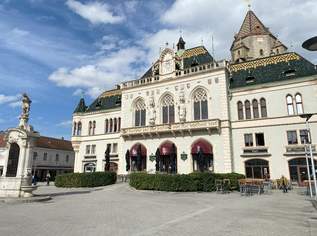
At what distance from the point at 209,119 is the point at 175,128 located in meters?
4.96

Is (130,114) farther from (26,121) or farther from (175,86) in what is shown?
(26,121)

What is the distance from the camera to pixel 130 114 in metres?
41.8

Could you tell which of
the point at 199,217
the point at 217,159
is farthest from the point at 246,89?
the point at 199,217

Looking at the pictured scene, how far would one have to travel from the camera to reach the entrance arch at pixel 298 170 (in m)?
28.6

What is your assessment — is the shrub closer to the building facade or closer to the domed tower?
the building facade

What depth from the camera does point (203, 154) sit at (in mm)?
33312

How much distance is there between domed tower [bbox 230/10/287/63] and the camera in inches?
2096

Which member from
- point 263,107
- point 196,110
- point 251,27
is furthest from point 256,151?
point 251,27

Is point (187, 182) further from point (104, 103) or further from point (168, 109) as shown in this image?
point (104, 103)

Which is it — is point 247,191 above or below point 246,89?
below

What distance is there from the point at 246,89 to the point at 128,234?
29624mm

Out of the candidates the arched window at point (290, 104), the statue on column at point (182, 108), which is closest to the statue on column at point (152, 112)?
the statue on column at point (182, 108)

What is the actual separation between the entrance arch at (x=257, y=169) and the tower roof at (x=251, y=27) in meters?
33.5

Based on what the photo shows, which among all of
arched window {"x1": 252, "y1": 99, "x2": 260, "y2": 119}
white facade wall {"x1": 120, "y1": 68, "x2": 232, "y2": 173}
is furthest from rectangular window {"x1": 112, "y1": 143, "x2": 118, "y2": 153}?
arched window {"x1": 252, "y1": 99, "x2": 260, "y2": 119}
